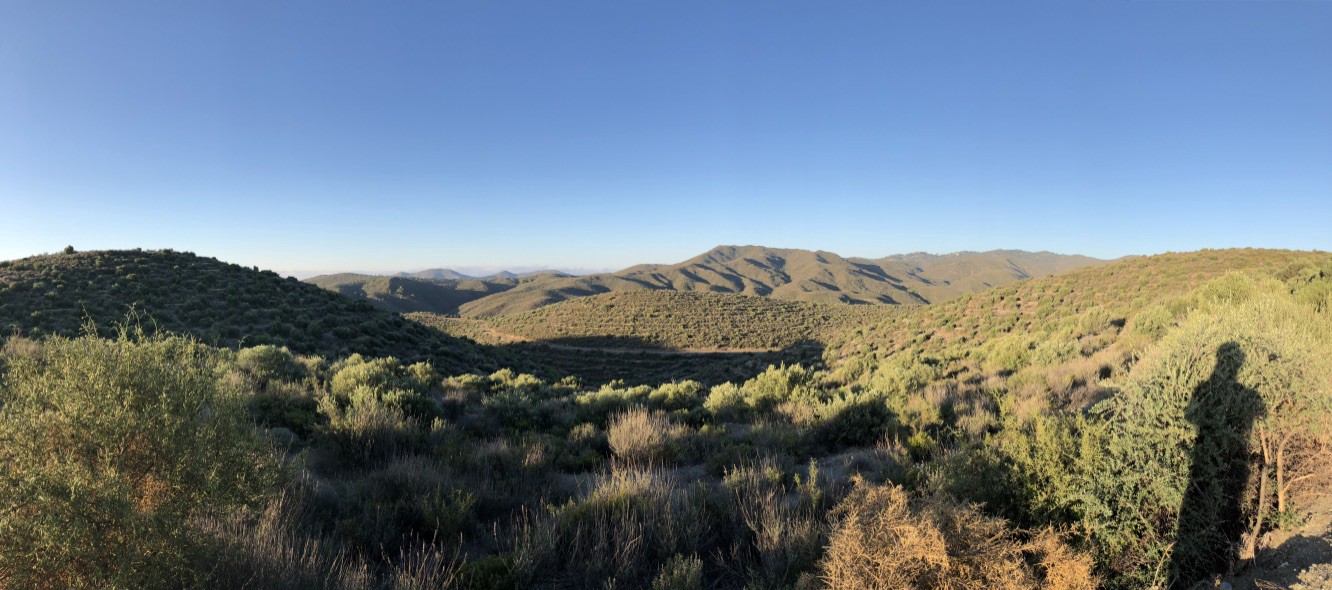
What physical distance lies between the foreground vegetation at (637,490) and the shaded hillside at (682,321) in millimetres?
32630

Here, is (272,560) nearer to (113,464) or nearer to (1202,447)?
(113,464)

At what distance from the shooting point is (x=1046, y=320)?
20875mm

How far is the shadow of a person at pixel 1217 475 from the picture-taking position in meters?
3.59

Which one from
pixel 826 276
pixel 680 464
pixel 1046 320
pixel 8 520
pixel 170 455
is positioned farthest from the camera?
pixel 826 276

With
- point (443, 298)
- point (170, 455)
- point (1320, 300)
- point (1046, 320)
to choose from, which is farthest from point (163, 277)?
point (443, 298)

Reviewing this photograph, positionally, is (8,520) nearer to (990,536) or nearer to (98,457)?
(98,457)

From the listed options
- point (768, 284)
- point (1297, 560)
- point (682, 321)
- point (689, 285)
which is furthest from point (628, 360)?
point (768, 284)

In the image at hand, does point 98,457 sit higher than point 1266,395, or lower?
lower

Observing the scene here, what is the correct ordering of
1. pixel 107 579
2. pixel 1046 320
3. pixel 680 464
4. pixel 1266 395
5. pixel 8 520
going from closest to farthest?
pixel 8 520
pixel 107 579
pixel 1266 395
pixel 680 464
pixel 1046 320

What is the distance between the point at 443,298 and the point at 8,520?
13149 cm

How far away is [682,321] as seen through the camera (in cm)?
4616

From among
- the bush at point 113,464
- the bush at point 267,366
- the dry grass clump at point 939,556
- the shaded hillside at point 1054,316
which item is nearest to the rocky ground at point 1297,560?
the dry grass clump at point 939,556

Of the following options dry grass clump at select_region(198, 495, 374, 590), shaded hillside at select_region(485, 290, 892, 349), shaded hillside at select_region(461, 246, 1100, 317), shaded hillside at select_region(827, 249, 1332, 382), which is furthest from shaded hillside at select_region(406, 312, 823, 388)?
shaded hillside at select_region(461, 246, 1100, 317)

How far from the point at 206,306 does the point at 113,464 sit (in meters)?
25.2
